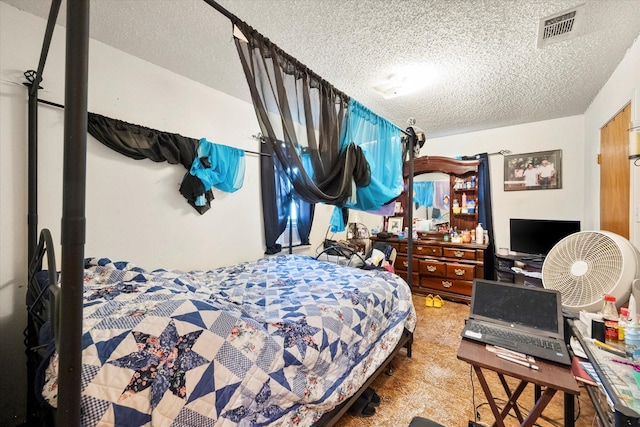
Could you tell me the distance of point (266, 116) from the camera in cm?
129

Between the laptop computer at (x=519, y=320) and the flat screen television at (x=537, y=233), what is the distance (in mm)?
2487

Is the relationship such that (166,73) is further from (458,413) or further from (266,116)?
(458,413)

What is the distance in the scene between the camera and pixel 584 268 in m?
1.53

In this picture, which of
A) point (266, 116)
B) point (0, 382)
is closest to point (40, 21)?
point (266, 116)

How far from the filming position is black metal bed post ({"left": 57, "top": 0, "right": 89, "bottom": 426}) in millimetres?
586

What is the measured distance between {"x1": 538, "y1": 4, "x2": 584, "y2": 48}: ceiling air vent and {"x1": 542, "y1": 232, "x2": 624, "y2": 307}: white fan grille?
1.36 m

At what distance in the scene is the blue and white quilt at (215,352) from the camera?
3.01 ft

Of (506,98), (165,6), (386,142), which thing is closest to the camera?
(165,6)

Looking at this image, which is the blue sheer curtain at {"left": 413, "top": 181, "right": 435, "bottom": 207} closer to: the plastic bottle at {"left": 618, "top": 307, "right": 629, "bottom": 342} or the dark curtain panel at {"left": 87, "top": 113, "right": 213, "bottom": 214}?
the plastic bottle at {"left": 618, "top": 307, "right": 629, "bottom": 342}

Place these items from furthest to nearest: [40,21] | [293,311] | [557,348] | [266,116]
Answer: [40,21] → [293,311] → [266,116] → [557,348]

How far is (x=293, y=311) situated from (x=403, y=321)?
1.08 metres

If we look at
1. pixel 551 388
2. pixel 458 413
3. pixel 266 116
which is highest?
pixel 266 116

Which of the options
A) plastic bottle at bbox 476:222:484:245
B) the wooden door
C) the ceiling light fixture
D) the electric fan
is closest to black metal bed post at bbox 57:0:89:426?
the electric fan

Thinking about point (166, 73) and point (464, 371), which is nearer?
point (464, 371)
